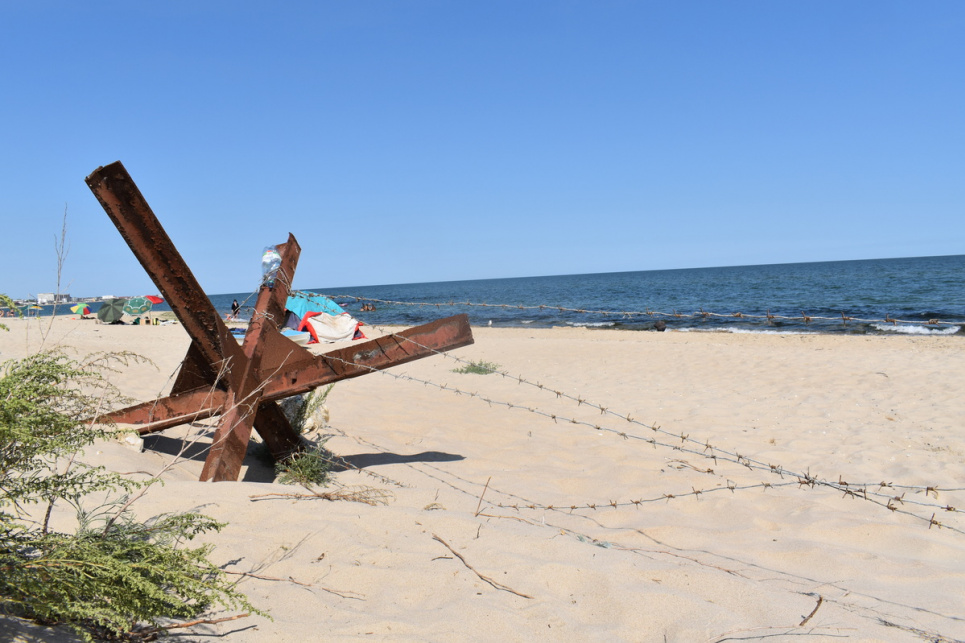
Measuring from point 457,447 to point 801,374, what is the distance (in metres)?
7.09

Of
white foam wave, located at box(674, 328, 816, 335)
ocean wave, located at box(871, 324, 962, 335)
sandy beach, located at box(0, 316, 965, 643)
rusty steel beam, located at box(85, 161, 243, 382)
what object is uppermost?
rusty steel beam, located at box(85, 161, 243, 382)

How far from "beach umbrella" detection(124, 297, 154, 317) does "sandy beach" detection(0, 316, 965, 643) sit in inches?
871

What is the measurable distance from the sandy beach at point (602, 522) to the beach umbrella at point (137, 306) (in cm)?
2213

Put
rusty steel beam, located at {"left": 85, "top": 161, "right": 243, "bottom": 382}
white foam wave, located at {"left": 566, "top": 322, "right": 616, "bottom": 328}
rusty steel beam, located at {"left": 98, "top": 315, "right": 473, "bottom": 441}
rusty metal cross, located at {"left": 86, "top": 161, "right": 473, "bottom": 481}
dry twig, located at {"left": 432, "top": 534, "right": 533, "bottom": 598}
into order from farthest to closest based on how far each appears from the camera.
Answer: white foam wave, located at {"left": 566, "top": 322, "right": 616, "bottom": 328} → rusty steel beam, located at {"left": 98, "top": 315, "right": 473, "bottom": 441} → rusty metal cross, located at {"left": 86, "top": 161, "right": 473, "bottom": 481} → rusty steel beam, located at {"left": 85, "top": 161, "right": 243, "bottom": 382} → dry twig, located at {"left": 432, "top": 534, "right": 533, "bottom": 598}

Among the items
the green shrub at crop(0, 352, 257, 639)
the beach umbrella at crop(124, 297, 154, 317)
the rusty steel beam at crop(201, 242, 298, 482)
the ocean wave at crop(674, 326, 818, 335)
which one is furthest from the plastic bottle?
the beach umbrella at crop(124, 297, 154, 317)

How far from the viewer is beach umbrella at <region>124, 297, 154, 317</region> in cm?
2760

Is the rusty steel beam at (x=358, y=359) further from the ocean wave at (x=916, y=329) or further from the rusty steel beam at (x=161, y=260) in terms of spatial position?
the ocean wave at (x=916, y=329)

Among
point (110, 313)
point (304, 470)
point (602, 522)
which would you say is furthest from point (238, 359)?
point (110, 313)

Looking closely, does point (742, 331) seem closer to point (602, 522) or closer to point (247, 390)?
point (602, 522)

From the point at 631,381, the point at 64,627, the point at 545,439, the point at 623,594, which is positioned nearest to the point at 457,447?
the point at 545,439

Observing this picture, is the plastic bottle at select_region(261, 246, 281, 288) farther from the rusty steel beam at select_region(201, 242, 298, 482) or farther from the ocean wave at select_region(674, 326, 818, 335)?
the ocean wave at select_region(674, 326, 818, 335)

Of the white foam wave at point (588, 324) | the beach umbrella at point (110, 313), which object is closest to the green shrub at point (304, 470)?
the white foam wave at point (588, 324)

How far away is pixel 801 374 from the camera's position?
10219mm

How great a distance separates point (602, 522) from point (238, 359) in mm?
2711
